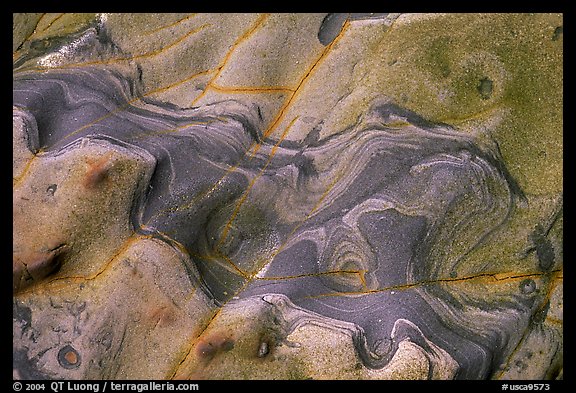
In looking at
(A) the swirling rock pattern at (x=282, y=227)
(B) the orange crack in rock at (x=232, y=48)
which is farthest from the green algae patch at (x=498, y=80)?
(B) the orange crack in rock at (x=232, y=48)

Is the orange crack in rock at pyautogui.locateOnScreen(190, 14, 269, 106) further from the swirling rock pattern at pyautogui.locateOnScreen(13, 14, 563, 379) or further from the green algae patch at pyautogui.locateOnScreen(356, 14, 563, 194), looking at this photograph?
the green algae patch at pyautogui.locateOnScreen(356, 14, 563, 194)

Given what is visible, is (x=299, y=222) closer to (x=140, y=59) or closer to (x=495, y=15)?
(x=140, y=59)

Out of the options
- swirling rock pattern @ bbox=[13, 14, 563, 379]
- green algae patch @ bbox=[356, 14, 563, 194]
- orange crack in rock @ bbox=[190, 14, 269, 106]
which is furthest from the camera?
orange crack in rock @ bbox=[190, 14, 269, 106]

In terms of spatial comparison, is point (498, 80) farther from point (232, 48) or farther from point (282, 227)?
point (232, 48)

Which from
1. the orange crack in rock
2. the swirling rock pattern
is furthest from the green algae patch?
the orange crack in rock

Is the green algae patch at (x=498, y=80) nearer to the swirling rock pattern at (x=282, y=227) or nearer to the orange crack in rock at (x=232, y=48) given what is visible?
the swirling rock pattern at (x=282, y=227)

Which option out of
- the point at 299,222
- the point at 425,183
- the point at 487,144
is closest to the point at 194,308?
the point at 299,222

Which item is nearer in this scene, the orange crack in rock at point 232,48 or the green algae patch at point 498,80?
the green algae patch at point 498,80

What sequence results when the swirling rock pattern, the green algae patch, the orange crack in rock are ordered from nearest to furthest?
the swirling rock pattern
the green algae patch
the orange crack in rock
